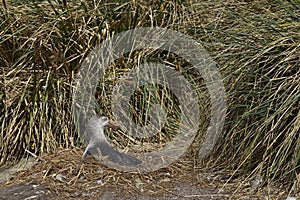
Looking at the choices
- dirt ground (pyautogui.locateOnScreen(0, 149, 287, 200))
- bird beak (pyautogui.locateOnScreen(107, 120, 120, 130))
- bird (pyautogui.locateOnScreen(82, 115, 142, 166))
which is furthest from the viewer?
bird beak (pyautogui.locateOnScreen(107, 120, 120, 130))

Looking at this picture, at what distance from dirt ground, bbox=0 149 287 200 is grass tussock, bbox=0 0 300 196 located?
11cm

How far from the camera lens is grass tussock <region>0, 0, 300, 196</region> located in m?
2.97

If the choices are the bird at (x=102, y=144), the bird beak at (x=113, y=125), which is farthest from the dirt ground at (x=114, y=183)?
the bird beak at (x=113, y=125)

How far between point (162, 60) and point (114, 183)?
94 centimetres

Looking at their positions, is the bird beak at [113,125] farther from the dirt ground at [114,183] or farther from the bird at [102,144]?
the dirt ground at [114,183]

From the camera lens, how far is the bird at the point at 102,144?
317cm

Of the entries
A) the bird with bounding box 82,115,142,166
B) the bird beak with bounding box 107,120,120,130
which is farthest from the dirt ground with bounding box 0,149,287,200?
the bird beak with bounding box 107,120,120,130

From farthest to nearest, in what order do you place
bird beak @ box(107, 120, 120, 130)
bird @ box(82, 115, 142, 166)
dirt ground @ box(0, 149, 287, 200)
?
bird beak @ box(107, 120, 120, 130) < bird @ box(82, 115, 142, 166) < dirt ground @ box(0, 149, 287, 200)

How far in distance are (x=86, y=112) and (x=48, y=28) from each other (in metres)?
0.56

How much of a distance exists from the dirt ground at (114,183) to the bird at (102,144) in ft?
0.22

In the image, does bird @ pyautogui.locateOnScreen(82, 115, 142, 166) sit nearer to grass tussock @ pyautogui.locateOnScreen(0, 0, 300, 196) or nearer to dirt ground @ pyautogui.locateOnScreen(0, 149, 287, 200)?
dirt ground @ pyautogui.locateOnScreen(0, 149, 287, 200)

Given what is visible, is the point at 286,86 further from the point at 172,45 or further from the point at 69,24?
the point at 69,24

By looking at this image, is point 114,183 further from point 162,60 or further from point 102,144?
point 162,60

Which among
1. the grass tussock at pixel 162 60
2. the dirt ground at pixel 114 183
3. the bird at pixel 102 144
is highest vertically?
the grass tussock at pixel 162 60
